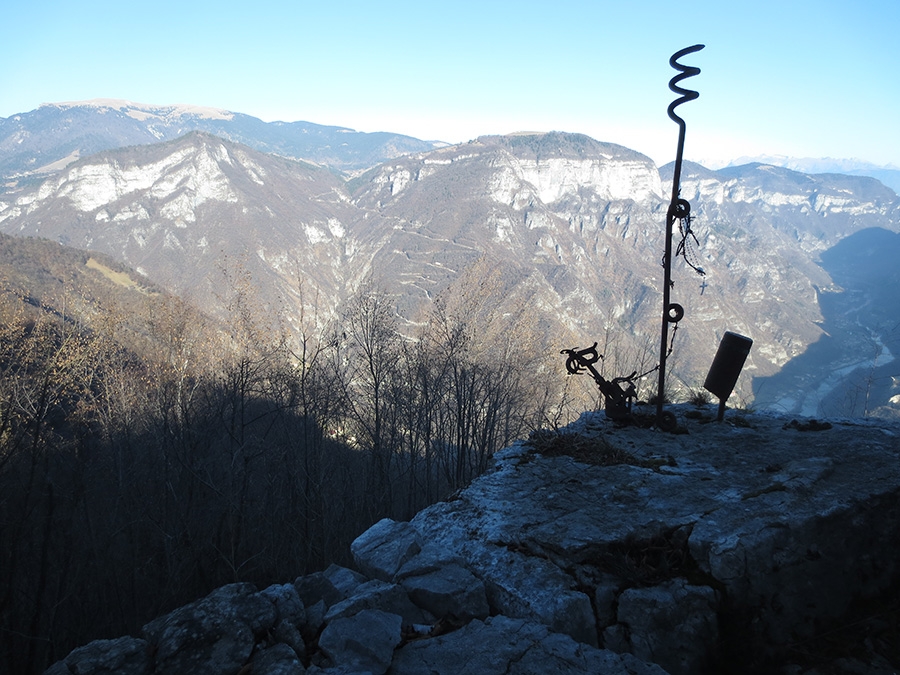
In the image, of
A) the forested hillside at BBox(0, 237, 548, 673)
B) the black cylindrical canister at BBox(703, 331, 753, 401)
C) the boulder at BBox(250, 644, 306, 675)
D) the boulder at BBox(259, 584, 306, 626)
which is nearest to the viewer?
the boulder at BBox(250, 644, 306, 675)

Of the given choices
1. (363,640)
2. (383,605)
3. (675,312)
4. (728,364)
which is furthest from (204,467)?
(728,364)

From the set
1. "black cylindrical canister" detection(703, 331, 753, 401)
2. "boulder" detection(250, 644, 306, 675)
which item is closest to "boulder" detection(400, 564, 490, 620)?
"boulder" detection(250, 644, 306, 675)

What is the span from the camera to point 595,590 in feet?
12.2

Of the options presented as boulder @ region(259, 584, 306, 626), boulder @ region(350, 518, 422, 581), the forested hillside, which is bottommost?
the forested hillside

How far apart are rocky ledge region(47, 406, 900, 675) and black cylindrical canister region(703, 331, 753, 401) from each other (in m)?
1.28

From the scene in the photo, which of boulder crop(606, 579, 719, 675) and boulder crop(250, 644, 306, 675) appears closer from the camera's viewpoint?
boulder crop(250, 644, 306, 675)

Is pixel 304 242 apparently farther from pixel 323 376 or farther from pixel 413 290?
pixel 323 376

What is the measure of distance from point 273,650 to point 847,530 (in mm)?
4427

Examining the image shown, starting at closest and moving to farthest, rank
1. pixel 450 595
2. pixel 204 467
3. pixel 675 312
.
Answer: pixel 450 595 < pixel 675 312 < pixel 204 467

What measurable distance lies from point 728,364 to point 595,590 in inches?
141

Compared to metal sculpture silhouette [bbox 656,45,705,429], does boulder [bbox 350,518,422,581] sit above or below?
below

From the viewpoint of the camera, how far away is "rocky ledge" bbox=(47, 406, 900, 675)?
308 cm

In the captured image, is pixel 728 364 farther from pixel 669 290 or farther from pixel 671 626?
pixel 671 626

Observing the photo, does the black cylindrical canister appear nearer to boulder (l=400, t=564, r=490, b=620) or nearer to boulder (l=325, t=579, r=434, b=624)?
boulder (l=400, t=564, r=490, b=620)
